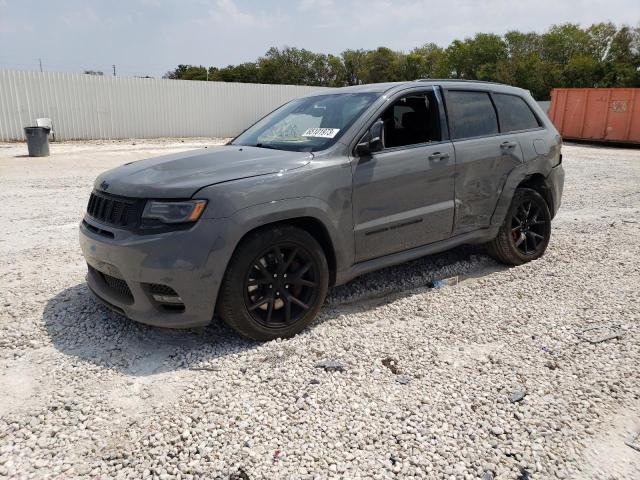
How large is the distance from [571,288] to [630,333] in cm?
95

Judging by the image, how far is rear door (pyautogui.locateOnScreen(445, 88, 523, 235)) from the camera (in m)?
4.57

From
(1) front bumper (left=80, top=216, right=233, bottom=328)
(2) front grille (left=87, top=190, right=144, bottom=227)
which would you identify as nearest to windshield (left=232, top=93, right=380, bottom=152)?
(1) front bumper (left=80, top=216, right=233, bottom=328)

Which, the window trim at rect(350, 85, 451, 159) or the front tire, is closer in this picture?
the front tire

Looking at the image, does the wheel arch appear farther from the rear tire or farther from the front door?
the front door

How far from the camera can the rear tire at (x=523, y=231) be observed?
509 cm

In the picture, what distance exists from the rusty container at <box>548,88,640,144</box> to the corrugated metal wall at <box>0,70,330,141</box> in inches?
557

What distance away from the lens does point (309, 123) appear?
14.0ft

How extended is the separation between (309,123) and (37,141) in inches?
560

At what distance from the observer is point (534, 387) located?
3.04 metres

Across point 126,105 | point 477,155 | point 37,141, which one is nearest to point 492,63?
point 126,105

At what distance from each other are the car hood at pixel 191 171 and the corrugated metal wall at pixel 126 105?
1997 cm

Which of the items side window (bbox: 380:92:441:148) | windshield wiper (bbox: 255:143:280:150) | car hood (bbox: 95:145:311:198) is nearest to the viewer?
car hood (bbox: 95:145:311:198)

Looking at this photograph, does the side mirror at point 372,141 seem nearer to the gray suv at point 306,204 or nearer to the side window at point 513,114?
the gray suv at point 306,204

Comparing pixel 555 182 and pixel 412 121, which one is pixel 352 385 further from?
pixel 555 182
